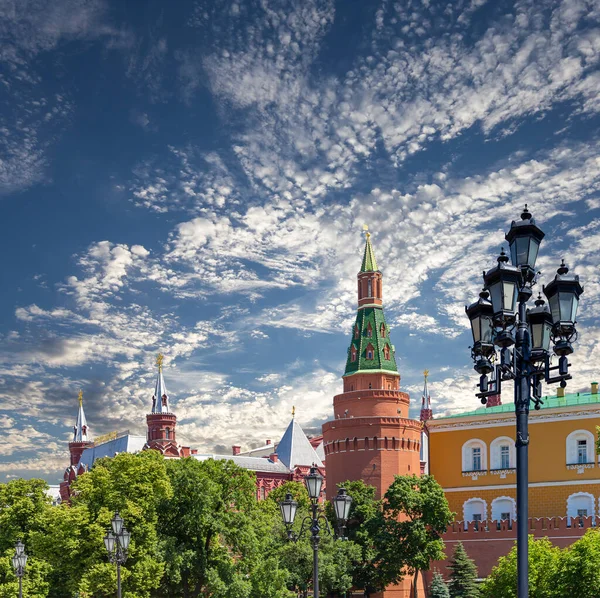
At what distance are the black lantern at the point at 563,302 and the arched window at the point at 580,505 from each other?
129 ft

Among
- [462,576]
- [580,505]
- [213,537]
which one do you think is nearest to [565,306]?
[213,537]

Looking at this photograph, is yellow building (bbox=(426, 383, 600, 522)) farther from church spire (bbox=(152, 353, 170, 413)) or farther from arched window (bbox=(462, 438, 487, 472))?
church spire (bbox=(152, 353, 170, 413))

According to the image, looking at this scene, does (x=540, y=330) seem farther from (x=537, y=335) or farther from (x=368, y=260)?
(x=368, y=260)

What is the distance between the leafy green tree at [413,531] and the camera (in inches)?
1832

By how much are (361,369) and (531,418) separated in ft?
49.4

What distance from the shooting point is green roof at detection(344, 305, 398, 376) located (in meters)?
60.4

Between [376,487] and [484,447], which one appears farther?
[376,487]

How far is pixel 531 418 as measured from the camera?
49.0 metres

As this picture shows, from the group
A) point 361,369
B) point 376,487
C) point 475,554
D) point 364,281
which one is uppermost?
point 364,281

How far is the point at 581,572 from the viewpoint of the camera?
31.3 meters

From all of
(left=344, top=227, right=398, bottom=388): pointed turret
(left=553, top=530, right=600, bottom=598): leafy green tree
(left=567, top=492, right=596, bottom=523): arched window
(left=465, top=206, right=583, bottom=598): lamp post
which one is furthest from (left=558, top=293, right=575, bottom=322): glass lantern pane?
(left=344, top=227, right=398, bottom=388): pointed turret

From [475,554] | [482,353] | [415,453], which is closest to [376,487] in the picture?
[415,453]

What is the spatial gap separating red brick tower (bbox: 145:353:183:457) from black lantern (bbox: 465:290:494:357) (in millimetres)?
81535

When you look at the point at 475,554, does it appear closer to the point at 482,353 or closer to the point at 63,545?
the point at 63,545
